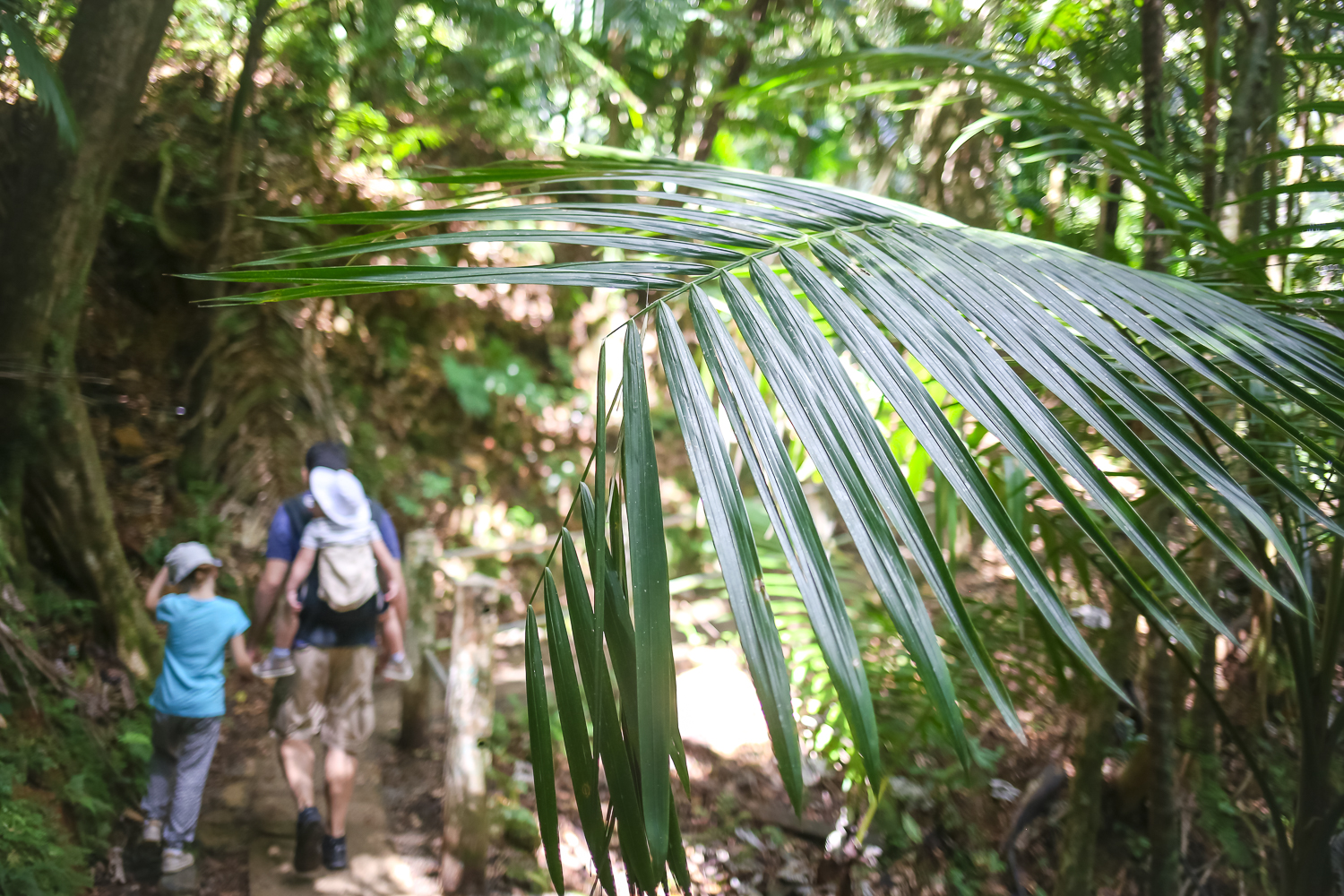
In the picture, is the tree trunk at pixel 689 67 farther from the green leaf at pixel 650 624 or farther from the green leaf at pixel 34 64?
the green leaf at pixel 650 624

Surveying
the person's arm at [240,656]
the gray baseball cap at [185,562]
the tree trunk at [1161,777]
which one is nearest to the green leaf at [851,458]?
the tree trunk at [1161,777]

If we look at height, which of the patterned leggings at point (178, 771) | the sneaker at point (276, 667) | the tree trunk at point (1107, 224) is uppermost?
the tree trunk at point (1107, 224)

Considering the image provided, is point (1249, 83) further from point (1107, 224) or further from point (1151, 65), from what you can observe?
point (1107, 224)

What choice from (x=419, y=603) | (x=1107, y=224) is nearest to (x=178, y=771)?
(x=419, y=603)

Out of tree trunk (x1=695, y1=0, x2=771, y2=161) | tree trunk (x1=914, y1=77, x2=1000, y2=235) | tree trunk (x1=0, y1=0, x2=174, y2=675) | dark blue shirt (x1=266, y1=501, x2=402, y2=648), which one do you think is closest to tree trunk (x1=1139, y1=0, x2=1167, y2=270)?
tree trunk (x1=914, y1=77, x2=1000, y2=235)

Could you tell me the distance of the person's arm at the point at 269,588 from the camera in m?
2.71

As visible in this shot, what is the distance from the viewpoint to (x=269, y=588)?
2711mm

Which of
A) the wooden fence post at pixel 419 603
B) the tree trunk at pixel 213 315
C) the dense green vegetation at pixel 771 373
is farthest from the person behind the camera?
the tree trunk at pixel 213 315

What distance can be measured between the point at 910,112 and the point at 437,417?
4214mm

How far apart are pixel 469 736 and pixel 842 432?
271 centimetres

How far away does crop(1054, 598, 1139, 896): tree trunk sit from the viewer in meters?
2.11

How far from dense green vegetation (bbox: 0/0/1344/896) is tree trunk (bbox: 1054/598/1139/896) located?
14 millimetres

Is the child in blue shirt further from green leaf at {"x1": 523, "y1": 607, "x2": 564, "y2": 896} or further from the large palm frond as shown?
green leaf at {"x1": 523, "y1": 607, "x2": 564, "y2": 896}

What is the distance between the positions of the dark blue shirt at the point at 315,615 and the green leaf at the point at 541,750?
2293 millimetres
